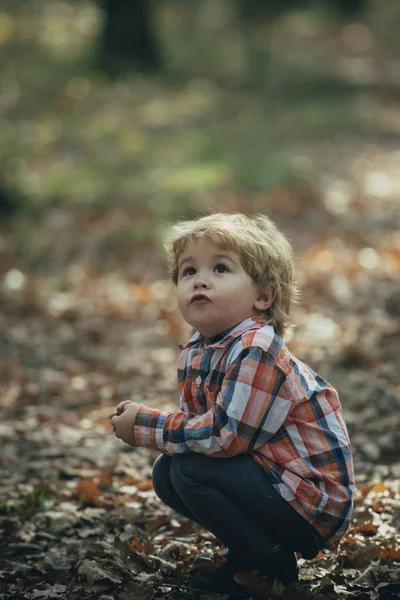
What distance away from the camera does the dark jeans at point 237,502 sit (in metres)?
3.05

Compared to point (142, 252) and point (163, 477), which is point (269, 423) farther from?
point (142, 252)

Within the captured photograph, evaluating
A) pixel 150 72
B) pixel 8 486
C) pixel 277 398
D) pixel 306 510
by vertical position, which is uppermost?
pixel 150 72

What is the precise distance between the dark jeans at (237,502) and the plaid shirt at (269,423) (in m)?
0.04

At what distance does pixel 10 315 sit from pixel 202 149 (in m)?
6.74

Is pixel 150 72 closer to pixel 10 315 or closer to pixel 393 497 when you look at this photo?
pixel 10 315

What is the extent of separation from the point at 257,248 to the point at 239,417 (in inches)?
23.6

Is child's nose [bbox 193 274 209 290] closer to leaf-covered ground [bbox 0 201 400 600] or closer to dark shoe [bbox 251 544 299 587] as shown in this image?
dark shoe [bbox 251 544 299 587]

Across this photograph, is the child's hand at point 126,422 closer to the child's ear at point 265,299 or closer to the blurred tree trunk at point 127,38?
the child's ear at point 265,299

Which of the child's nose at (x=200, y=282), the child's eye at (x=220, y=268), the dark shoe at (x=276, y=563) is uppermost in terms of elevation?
the child's eye at (x=220, y=268)

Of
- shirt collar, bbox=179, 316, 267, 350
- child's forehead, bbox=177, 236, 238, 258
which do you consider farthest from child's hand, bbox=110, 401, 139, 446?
child's forehead, bbox=177, 236, 238, 258

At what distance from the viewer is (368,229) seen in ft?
32.4

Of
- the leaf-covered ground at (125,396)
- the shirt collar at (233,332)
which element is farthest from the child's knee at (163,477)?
the shirt collar at (233,332)

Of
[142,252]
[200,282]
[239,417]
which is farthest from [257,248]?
[142,252]

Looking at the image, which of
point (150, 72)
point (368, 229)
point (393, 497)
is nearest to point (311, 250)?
point (368, 229)
